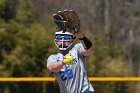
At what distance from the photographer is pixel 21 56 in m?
11.0

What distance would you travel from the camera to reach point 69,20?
14.7ft

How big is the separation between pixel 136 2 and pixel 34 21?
561 cm

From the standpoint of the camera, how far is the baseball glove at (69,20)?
448 cm

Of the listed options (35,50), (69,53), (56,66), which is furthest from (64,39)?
(35,50)

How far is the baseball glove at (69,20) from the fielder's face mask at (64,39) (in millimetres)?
64

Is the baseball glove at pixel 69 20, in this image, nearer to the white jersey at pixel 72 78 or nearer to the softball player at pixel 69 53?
the softball player at pixel 69 53

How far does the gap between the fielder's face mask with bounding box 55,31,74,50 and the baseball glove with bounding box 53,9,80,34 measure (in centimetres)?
6

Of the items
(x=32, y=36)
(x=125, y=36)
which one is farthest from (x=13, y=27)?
(x=125, y=36)

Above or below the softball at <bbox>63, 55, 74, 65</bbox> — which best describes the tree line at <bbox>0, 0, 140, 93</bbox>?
below

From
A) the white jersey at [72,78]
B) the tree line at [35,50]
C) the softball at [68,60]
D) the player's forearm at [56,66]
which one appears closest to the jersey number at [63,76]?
the white jersey at [72,78]

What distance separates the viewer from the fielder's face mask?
4.45 meters

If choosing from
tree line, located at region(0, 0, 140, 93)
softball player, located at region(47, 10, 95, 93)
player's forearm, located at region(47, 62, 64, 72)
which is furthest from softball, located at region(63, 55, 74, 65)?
tree line, located at region(0, 0, 140, 93)

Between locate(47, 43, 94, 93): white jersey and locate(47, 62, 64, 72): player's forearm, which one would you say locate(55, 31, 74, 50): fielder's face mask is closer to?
locate(47, 43, 94, 93): white jersey

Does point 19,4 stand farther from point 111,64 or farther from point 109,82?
point 109,82
